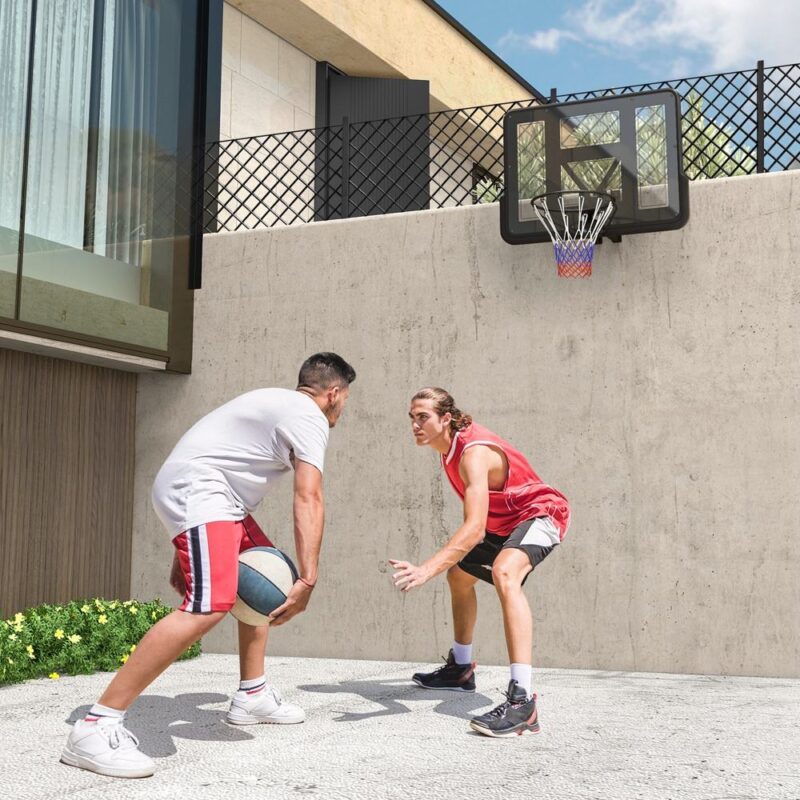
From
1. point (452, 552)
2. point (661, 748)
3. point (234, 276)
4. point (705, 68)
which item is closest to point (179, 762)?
point (452, 552)

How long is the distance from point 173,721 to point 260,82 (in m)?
8.07

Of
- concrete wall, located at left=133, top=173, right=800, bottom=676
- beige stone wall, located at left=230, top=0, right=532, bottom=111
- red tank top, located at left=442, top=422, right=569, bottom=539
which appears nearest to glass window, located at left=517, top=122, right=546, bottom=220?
concrete wall, located at left=133, top=173, right=800, bottom=676

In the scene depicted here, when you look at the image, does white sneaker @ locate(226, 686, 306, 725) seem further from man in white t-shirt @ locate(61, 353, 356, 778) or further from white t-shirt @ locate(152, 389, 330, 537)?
white t-shirt @ locate(152, 389, 330, 537)

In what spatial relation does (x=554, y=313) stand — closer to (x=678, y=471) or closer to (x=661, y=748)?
(x=678, y=471)

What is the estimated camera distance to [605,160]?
23.2 feet

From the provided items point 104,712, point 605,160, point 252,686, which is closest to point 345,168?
point 605,160

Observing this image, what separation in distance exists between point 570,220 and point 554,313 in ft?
2.17

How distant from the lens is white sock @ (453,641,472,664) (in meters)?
5.68

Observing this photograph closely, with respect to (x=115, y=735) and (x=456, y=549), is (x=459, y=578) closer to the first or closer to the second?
(x=456, y=549)

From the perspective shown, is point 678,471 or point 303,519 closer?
point 303,519

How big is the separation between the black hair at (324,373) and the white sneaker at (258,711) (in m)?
1.47

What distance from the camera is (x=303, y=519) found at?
409 cm

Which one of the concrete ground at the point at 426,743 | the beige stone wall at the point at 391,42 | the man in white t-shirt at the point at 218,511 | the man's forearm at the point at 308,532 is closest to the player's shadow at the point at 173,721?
the concrete ground at the point at 426,743

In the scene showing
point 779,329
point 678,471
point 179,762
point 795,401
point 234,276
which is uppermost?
point 234,276
